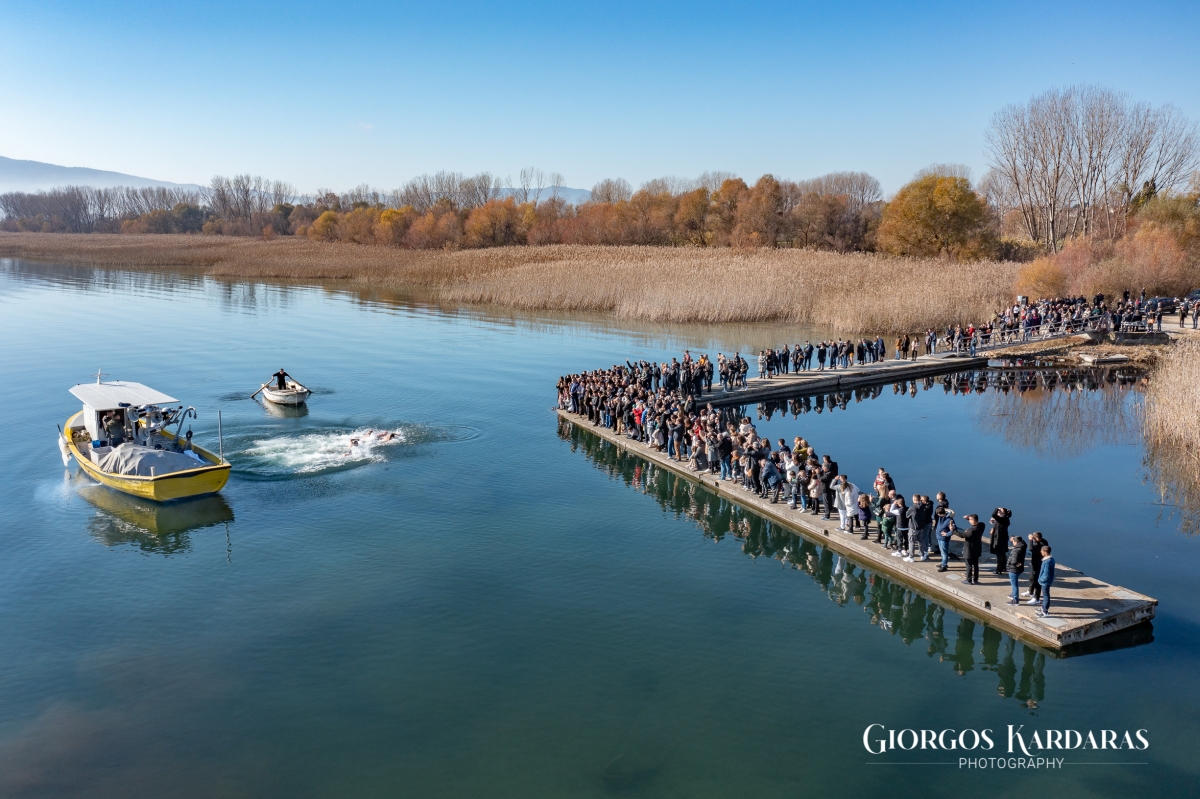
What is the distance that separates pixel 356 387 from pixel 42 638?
23048mm

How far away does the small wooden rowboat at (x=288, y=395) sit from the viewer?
3400cm

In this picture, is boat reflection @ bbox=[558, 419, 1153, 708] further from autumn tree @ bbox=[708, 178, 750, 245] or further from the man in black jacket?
autumn tree @ bbox=[708, 178, 750, 245]

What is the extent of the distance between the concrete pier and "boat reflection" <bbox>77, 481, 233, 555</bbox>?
52.1 ft

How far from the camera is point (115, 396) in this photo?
25906 mm

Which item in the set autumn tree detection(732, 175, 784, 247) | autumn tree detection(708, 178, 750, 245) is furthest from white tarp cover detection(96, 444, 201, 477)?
autumn tree detection(708, 178, 750, 245)

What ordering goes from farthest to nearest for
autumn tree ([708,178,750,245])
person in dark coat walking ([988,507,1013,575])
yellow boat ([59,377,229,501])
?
autumn tree ([708,178,750,245]), yellow boat ([59,377,229,501]), person in dark coat walking ([988,507,1013,575])

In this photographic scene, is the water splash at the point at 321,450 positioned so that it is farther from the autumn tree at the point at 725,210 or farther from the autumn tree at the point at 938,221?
the autumn tree at the point at 725,210

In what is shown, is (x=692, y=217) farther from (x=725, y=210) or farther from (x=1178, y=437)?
(x=1178, y=437)

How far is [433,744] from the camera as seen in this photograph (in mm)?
12969

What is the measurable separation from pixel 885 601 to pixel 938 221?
65.2m

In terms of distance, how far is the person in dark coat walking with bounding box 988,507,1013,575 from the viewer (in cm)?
1608

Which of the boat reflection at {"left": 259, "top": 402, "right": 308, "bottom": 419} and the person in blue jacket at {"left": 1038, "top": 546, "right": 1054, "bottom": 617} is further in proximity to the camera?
the boat reflection at {"left": 259, "top": 402, "right": 308, "bottom": 419}

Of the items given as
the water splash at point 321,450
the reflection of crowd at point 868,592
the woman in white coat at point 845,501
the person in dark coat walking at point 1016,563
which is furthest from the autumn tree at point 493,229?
the person in dark coat walking at point 1016,563

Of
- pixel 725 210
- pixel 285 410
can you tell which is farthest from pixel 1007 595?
pixel 725 210
